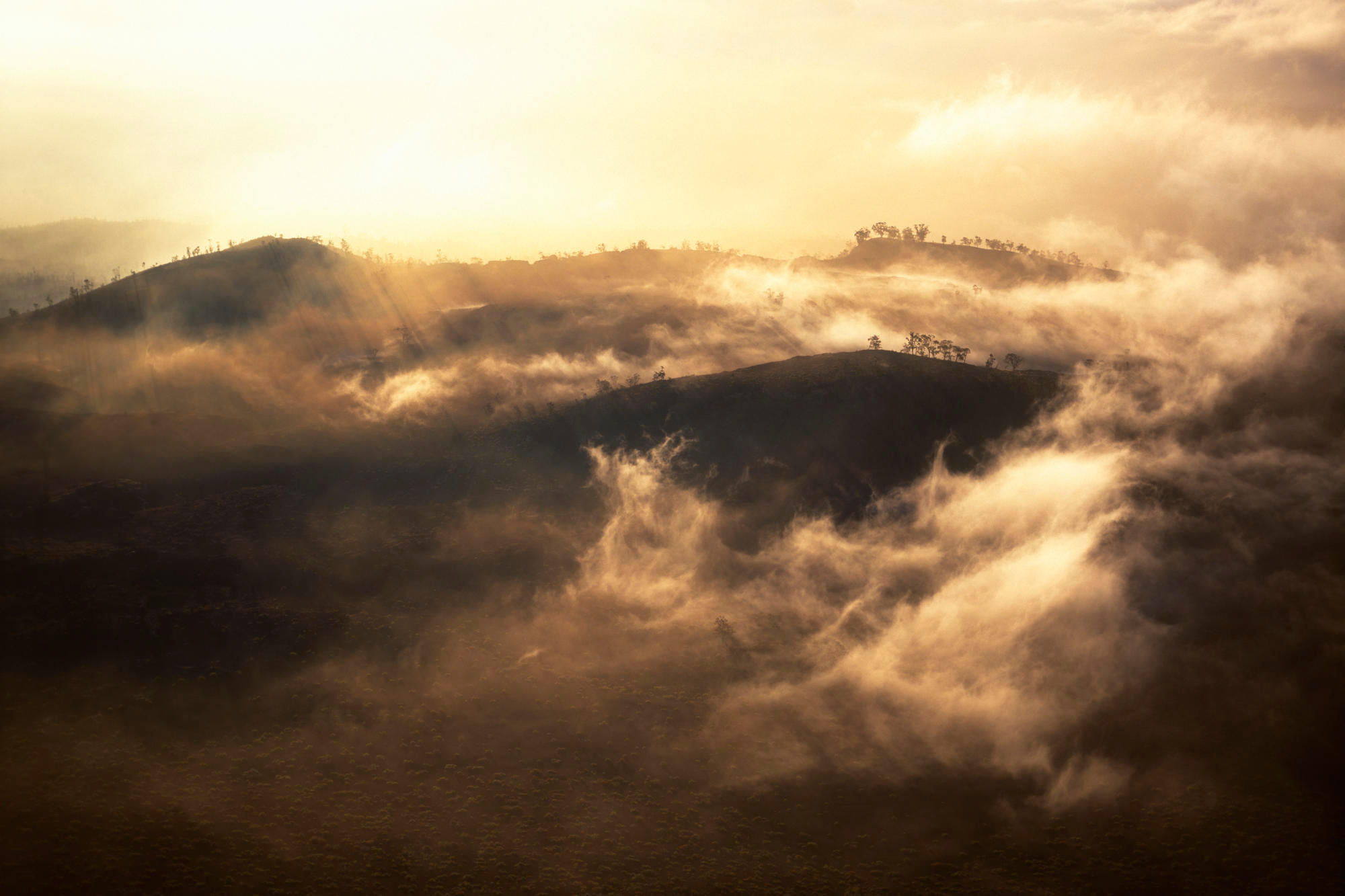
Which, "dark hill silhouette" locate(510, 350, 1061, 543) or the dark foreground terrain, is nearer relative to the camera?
the dark foreground terrain

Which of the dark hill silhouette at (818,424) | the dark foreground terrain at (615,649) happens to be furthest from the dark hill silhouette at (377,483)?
the dark foreground terrain at (615,649)

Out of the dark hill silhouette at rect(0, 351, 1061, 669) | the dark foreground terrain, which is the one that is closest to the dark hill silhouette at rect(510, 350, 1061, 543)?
the dark hill silhouette at rect(0, 351, 1061, 669)

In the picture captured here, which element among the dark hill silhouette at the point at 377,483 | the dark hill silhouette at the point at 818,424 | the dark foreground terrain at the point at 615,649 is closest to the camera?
the dark foreground terrain at the point at 615,649

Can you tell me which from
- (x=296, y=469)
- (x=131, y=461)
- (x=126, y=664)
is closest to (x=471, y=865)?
(x=126, y=664)

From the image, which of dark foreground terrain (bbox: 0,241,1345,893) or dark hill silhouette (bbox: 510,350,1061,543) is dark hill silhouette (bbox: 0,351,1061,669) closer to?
dark hill silhouette (bbox: 510,350,1061,543)

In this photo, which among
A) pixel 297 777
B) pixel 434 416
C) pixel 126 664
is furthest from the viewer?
pixel 434 416

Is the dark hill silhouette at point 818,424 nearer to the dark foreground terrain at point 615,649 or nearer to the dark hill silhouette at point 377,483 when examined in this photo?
the dark hill silhouette at point 377,483

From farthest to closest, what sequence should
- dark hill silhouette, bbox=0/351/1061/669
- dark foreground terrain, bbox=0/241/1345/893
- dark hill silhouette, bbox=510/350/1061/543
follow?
dark hill silhouette, bbox=510/350/1061/543 → dark hill silhouette, bbox=0/351/1061/669 → dark foreground terrain, bbox=0/241/1345/893

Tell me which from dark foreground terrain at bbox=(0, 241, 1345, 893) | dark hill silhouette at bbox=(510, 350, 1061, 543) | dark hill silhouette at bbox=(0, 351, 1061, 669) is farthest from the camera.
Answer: dark hill silhouette at bbox=(510, 350, 1061, 543)

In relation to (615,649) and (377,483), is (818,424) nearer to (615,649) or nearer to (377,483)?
(615,649)

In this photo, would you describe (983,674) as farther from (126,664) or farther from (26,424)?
(26,424)

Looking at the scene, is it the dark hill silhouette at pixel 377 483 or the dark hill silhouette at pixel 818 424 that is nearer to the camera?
the dark hill silhouette at pixel 377 483
